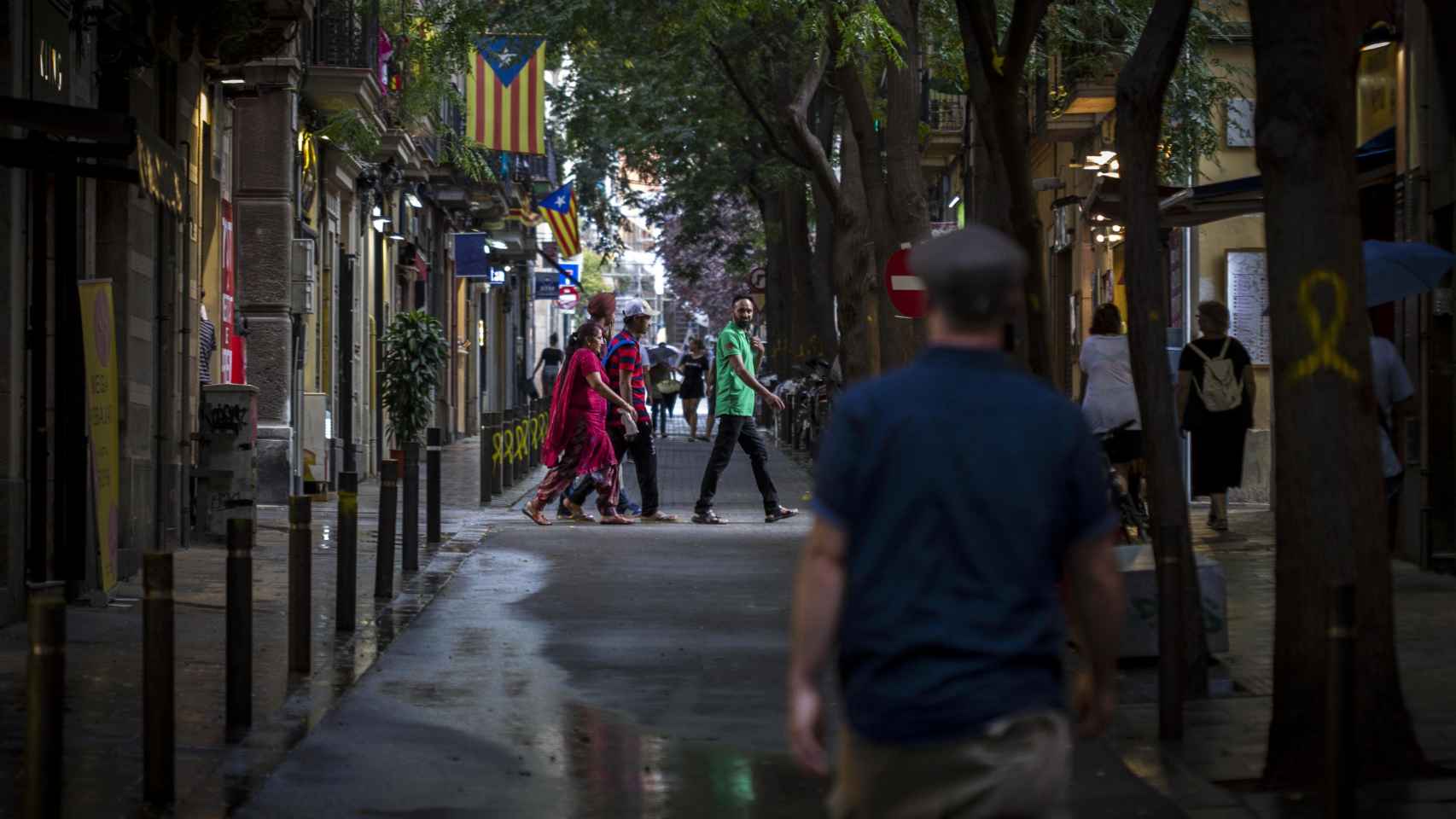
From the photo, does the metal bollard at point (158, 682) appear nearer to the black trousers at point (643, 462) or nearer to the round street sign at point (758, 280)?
the black trousers at point (643, 462)

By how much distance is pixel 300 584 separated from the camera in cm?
975

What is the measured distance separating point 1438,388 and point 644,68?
2057 cm

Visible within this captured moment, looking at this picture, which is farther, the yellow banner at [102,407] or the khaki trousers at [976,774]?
the yellow banner at [102,407]

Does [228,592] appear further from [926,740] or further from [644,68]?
[644,68]

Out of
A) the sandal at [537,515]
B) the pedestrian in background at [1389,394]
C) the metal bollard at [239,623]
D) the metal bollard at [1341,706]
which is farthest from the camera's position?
the sandal at [537,515]

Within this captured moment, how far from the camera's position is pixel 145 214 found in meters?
15.6

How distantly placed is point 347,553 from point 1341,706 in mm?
6198

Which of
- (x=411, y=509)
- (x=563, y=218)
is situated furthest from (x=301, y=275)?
(x=563, y=218)

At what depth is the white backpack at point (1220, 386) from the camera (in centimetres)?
1698

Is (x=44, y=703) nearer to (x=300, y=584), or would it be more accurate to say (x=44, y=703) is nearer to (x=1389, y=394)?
(x=300, y=584)

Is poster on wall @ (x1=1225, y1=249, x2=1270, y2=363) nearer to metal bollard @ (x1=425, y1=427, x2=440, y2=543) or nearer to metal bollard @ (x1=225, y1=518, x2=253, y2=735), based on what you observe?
metal bollard @ (x1=425, y1=427, x2=440, y2=543)

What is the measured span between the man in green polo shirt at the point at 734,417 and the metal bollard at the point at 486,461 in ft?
10.9

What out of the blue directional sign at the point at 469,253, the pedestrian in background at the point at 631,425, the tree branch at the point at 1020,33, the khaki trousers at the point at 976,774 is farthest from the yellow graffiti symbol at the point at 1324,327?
the blue directional sign at the point at 469,253

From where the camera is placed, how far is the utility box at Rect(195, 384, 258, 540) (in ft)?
57.5
